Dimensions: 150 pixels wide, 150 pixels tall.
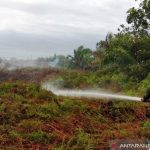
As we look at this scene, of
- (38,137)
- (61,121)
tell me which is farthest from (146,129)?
(38,137)

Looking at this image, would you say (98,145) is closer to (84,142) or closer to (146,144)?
(84,142)

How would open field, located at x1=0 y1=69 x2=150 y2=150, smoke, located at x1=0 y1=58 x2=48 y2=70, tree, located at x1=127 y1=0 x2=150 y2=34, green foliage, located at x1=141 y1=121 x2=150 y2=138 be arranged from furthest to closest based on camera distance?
smoke, located at x1=0 y1=58 x2=48 y2=70, tree, located at x1=127 y1=0 x2=150 y2=34, green foliage, located at x1=141 y1=121 x2=150 y2=138, open field, located at x1=0 y1=69 x2=150 y2=150

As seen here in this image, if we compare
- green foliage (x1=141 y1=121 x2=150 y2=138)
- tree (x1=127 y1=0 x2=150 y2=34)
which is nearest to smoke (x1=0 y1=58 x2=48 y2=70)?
tree (x1=127 y1=0 x2=150 y2=34)

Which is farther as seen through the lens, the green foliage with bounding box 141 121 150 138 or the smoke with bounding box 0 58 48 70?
the smoke with bounding box 0 58 48 70

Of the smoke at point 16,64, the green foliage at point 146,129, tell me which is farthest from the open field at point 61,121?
the smoke at point 16,64

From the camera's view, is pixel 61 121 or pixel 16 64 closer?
pixel 61 121

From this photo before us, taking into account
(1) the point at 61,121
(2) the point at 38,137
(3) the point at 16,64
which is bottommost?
(3) the point at 16,64

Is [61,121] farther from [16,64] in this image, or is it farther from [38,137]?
[16,64]

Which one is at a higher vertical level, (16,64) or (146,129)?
(146,129)

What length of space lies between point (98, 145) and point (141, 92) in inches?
617

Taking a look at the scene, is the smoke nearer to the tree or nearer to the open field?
the tree

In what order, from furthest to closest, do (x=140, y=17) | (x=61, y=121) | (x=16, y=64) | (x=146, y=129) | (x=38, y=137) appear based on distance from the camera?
(x=16, y=64) < (x=140, y=17) < (x=61, y=121) < (x=146, y=129) < (x=38, y=137)

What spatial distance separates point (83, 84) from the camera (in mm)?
33094

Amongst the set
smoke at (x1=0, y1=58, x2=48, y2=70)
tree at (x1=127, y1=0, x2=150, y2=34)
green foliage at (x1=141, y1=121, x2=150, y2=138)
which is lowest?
smoke at (x1=0, y1=58, x2=48, y2=70)
